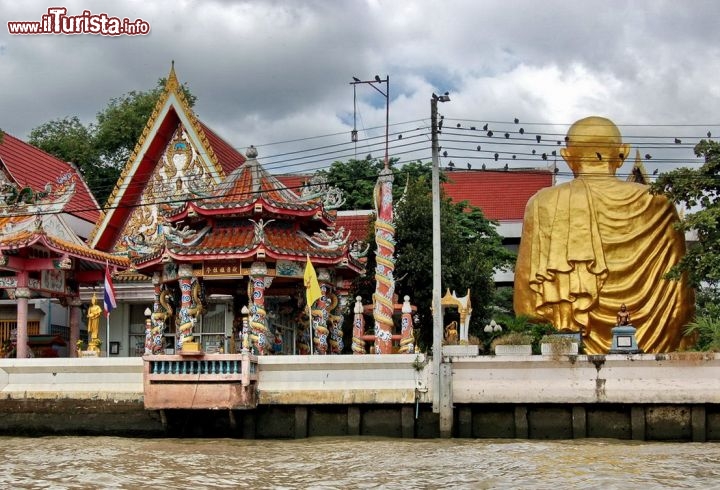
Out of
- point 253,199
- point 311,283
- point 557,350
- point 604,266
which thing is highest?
point 253,199

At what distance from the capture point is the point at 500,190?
1693 inches

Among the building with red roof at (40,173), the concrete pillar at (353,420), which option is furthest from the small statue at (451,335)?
the building with red roof at (40,173)

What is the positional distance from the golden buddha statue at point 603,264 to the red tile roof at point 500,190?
16969mm

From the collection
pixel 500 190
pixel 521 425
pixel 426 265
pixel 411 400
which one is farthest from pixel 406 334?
pixel 500 190

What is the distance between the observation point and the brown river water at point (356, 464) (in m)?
13.9

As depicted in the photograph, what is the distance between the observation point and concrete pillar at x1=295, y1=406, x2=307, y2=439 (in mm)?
19469

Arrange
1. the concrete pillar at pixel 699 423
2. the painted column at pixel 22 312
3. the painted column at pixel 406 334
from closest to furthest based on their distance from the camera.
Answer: the concrete pillar at pixel 699 423 < the painted column at pixel 406 334 < the painted column at pixel 22 312

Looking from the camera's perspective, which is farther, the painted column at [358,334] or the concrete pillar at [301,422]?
the painted column at [358,334]

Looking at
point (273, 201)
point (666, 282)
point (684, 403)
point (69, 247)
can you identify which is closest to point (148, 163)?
point (69, 247)

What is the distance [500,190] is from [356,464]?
93.5 feet

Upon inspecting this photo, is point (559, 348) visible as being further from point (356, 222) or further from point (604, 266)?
point (356, 222)

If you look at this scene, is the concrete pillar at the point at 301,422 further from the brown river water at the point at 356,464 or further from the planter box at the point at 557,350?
the planter box at the point at 557,350

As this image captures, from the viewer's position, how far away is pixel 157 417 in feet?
65.3

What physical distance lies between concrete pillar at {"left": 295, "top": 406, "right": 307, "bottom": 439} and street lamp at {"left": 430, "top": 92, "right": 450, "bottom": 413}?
243 cm
